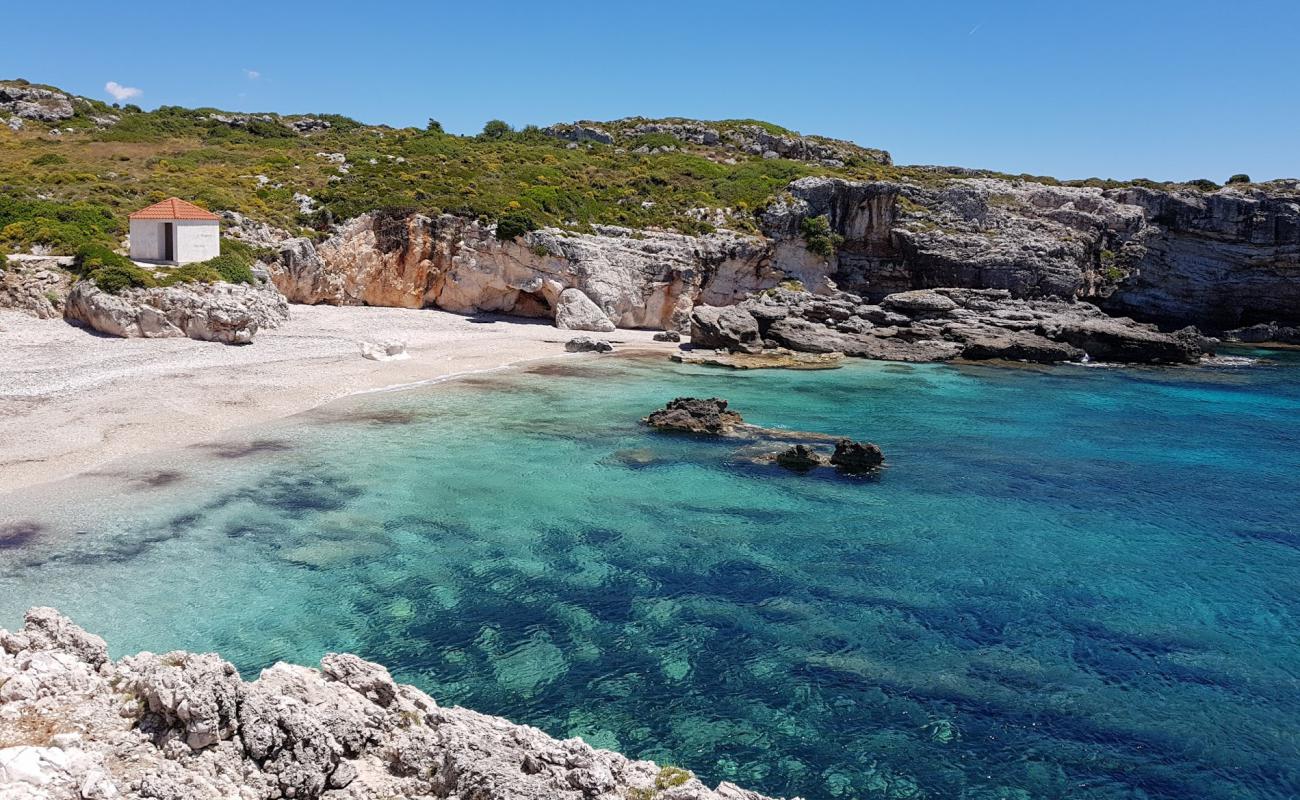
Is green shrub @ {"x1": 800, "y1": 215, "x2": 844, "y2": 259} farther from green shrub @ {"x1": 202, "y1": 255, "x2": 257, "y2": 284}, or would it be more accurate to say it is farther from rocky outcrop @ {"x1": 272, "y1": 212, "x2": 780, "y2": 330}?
green shrub @ {"x1": 202, "y1": 255, "x2": 257, "y2": 284}

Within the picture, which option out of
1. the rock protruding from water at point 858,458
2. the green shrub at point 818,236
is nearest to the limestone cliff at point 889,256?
the green shrub at point 818,236

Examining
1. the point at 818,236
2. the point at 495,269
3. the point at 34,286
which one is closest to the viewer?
the point at 34,286

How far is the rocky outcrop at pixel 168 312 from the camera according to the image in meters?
→ 31.3

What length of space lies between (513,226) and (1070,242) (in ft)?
131

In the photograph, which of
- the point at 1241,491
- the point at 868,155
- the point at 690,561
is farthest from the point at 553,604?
the point at 868,155

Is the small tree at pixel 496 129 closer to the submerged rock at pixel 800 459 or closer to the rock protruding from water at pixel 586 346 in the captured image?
the rock protruding from water at pixel 586 346

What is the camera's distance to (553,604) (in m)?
14.2

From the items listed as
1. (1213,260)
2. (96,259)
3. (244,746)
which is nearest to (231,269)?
(96,259)

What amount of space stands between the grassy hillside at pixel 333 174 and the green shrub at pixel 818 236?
4.01 metres

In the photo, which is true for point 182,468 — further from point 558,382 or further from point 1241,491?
point 1241,491

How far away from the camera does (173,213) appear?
121ft

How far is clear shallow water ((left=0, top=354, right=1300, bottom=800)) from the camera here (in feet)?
35.3

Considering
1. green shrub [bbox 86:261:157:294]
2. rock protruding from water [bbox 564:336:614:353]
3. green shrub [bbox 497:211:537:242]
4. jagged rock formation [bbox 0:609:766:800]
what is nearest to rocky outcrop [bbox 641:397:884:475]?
rock protruding from water [bbox 564:336:614:353]

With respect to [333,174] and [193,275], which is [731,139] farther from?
[193,275]
